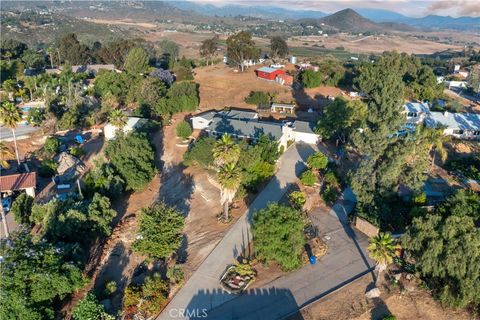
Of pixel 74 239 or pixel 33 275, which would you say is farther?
pixel 74 239

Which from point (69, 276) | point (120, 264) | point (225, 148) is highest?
point (225, 148)

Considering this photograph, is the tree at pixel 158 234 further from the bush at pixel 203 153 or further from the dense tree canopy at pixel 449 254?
the dense tree canopy at pixel 449 254

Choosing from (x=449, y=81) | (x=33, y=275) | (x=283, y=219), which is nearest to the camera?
(x=33, y=275)

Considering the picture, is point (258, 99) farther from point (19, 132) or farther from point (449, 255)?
point (449, 255)

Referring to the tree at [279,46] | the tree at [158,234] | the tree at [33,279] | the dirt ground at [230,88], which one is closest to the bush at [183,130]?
the dirt ground at [230,88]

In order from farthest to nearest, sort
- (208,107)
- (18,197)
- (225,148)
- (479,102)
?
(479,102), (208,107), (18,197), (225,148)

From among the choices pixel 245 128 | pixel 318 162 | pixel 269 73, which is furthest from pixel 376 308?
pixel 269 73

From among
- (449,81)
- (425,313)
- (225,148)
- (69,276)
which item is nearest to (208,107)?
(225,148)

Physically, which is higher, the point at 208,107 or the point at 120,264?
the point at 208,107

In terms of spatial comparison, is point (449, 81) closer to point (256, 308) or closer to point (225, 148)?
point (225, 148)
